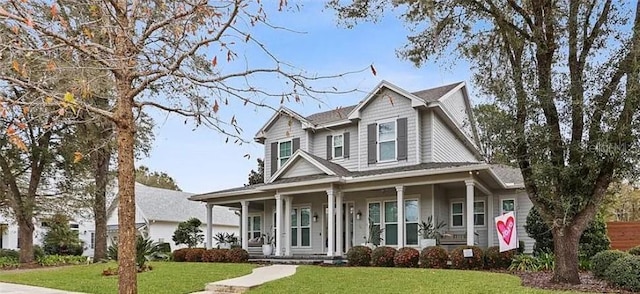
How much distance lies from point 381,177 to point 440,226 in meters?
2.44

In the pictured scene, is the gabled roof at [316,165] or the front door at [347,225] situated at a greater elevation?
the gabled roof at [316,165]

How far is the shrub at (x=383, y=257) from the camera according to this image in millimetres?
16453

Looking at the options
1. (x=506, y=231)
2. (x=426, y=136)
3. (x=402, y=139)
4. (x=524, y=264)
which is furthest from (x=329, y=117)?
(x=524, y=264)

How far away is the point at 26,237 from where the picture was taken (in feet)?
76.6

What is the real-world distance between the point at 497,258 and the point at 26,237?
1903 centimetres

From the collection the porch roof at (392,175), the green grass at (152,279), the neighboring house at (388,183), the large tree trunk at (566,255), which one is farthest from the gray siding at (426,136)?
the large tree trunk at (566,255)

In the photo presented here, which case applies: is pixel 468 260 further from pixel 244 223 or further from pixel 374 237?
pixel 244 223

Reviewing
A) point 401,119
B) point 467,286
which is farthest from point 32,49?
point 401,119

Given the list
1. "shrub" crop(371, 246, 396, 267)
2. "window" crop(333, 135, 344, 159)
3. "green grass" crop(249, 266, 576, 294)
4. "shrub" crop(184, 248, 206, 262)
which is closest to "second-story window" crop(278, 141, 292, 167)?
"window" crop(333, 135, 344, 159)

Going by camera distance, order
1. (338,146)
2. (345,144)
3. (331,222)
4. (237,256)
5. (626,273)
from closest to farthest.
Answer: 1. (626,273)
2. (331,222)
3. (237,256)
4. (345,144)
5. (338,146)

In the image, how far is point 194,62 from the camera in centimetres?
608

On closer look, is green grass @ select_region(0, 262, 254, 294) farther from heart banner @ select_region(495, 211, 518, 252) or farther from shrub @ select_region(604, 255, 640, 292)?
shrub @ select_region(604, 255, 640, 292)

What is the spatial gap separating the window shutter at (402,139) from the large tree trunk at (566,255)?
790 centimetres

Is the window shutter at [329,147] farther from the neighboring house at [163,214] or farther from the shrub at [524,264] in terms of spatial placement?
the neighboring house at [163,214]
